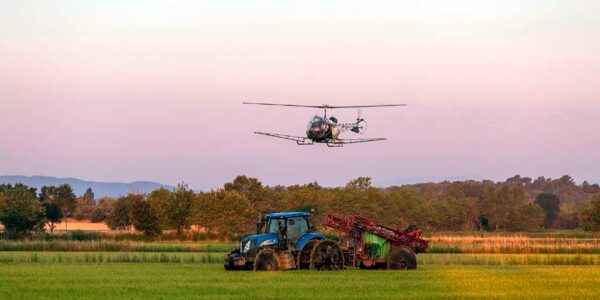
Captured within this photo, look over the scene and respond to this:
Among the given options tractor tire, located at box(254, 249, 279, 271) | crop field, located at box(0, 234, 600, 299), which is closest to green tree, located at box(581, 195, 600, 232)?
crop field, located at box(0, 234, 600, 299)

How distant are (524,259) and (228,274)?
20713 millimetres

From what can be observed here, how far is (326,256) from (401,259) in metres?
3.91

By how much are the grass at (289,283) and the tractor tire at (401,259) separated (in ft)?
2.07

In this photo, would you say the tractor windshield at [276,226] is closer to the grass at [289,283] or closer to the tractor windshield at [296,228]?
the tractor windshield at [296,228]

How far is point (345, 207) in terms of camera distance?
127 metres

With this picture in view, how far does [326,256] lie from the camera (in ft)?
131

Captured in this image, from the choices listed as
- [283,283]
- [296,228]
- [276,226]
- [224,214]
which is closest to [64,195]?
[224,214]

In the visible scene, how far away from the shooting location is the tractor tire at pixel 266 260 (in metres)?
39.6

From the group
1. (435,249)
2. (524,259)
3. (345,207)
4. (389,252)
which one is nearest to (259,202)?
(345,207)

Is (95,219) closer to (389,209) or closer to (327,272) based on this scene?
(389,209)

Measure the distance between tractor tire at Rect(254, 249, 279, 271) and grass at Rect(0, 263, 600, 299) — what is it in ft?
4.25

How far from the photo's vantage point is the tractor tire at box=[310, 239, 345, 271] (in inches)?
1566

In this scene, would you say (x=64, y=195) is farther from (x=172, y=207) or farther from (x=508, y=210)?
(x=172, y=207)

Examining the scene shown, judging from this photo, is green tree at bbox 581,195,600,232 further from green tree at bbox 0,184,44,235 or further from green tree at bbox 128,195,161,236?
green tree at bbox 0,184,44,235
